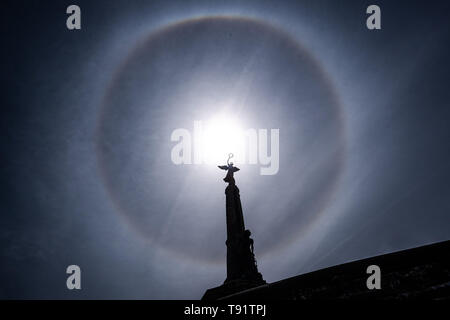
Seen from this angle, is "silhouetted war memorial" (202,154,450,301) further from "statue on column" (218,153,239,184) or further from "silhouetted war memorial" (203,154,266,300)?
"statue on column" (218,153,239,184)

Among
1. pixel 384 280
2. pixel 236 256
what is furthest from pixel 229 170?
pixel 384 280

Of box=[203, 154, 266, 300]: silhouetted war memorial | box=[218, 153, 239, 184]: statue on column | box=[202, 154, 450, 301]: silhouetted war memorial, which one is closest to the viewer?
box=[202, 154, 450, 301]: silhouetted war memorial

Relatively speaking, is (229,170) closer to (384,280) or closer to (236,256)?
(236,256)

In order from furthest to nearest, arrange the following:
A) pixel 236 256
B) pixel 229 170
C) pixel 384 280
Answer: pixel 229 170 < pixel 236 256 < pixel 384 280

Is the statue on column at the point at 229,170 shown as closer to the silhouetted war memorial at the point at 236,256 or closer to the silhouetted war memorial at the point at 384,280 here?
the silhouetted war memorial at the point at 236,256

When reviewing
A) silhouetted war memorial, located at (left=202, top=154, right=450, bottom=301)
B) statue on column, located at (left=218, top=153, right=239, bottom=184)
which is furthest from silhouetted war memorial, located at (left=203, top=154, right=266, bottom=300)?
silhouetted war memorial, located at (left=202, top=154, right=450, bottom=301)

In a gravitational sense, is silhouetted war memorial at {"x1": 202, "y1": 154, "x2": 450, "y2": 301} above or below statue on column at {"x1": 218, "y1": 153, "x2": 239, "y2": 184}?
below

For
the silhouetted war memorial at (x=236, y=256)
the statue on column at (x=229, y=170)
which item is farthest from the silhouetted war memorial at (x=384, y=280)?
the statue on column at (x=229, y=170)

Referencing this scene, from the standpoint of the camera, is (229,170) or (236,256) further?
(229,170)

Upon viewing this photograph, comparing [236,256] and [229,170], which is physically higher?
[229,170]

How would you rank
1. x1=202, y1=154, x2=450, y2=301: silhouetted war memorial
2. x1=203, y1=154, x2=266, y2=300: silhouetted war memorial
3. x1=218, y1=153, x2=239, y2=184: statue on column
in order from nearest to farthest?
1. x1=202, y1=154, x2=450, y2=301: silhouetted war memorial
2. x1=203, y1=154, x2=266, y2=300: silhouetted war memorial
3. x1=218, y1=153, x2=239, y2=184: statue on column
